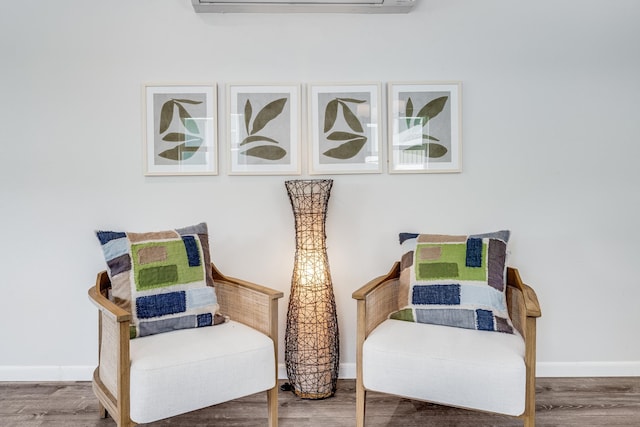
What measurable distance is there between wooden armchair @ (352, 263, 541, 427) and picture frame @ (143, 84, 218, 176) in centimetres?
121

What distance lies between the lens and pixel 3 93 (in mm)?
2432

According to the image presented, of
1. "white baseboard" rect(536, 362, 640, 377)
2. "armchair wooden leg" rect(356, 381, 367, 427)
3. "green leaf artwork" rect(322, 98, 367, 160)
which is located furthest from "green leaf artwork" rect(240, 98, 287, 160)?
"white baseboard" rect(536, 362, 640, 377)

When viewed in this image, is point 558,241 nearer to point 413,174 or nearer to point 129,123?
point 413,174

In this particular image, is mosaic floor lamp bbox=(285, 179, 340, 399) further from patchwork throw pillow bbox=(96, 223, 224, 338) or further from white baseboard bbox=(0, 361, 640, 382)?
patchwork throw pillow bbox=(96, 223, 224, 338)

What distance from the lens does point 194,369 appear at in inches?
62.6

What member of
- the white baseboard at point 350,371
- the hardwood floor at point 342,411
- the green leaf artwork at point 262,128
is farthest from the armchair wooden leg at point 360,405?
the green leaf artwork at point 262,128

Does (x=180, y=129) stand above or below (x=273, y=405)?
above

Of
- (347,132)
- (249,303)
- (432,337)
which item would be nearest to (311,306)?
(249,303)

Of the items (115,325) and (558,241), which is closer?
(115,325)

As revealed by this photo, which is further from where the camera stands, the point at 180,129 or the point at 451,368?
the point at 180,129

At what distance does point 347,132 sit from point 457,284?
1.08 meters

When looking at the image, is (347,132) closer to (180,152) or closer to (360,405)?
(180,152)

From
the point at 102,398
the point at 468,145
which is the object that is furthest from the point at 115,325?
the point at 468,145

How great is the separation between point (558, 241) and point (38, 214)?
10.2 ft
